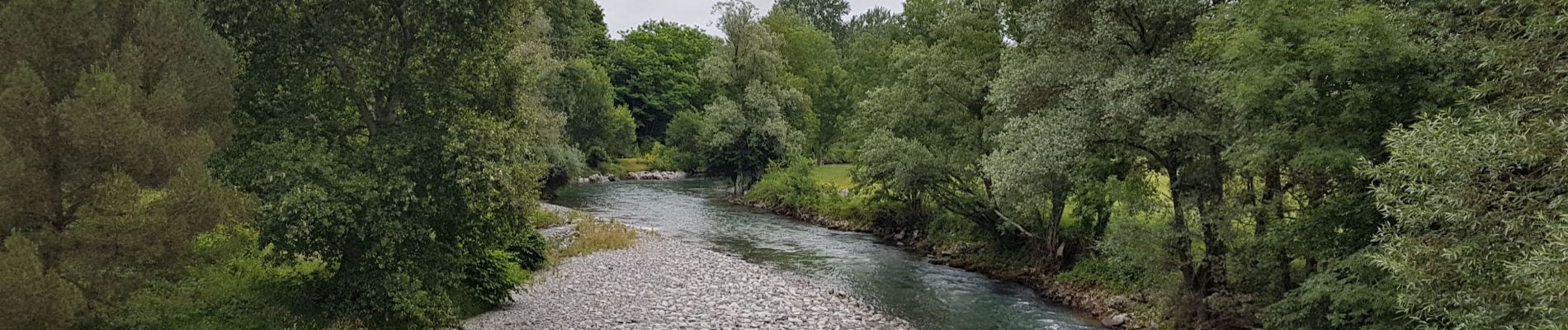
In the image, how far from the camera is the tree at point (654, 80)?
81.4 meters

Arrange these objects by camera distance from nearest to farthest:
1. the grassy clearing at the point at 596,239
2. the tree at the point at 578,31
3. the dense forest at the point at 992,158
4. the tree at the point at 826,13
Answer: the dense forest at the point at 992,158 < the grassy clearing at the point at 596,239 < the tree at the point at 578,31 < the tree at the point at 826,13

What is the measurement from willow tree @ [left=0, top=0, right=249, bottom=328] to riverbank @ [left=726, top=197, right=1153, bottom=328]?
17.4m

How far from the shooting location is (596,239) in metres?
27.8

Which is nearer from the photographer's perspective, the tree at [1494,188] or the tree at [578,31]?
the tree at [1494,188]

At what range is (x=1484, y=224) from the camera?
8.88 metres

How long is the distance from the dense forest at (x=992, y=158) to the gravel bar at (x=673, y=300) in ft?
4.09

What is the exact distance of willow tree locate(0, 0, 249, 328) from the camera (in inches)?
365

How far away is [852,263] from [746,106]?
2585 centimetres

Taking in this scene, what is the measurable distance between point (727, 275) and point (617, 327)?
6502 mm

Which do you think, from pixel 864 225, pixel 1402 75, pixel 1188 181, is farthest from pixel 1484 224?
pixel 864 225

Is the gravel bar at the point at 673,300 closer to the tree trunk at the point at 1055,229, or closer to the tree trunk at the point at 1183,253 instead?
the tree trunk at the point at 1183,253

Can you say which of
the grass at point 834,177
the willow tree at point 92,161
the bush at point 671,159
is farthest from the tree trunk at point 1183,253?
the bush at point 671,159

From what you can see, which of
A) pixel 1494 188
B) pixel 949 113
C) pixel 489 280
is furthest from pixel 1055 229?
pixel 489 280

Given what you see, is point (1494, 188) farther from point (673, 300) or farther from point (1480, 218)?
point (673, 300)
